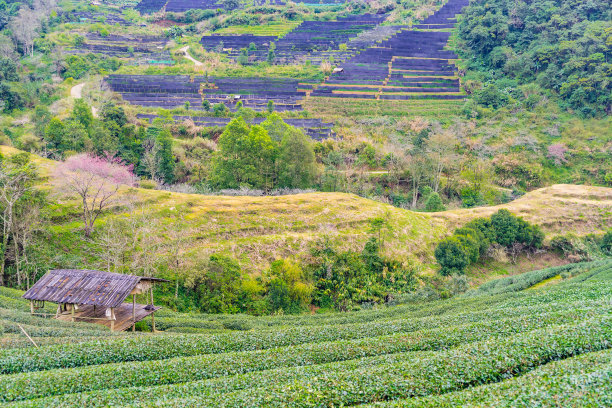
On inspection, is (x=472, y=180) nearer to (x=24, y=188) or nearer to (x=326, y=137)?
(x=326, y=137)

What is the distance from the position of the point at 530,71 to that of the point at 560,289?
55685 mm

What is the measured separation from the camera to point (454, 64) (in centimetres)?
7288

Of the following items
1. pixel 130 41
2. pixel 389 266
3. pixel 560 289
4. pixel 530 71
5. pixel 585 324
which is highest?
pixel 130 41

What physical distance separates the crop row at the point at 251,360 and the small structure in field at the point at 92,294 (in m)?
5.02

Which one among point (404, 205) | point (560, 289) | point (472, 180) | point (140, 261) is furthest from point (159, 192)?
point (472, 180)

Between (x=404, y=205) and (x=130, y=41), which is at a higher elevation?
(x=130, y=41)

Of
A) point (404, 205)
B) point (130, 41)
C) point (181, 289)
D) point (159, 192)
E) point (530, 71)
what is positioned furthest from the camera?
point (130, 41)

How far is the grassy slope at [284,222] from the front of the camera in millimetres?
28812

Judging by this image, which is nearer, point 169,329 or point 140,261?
point 169,329

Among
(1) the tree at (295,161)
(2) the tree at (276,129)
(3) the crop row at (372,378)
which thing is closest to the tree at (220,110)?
(2) the tree at (276,129)

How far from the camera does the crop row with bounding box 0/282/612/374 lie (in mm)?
13352

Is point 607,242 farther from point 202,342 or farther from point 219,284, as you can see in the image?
point 202,342

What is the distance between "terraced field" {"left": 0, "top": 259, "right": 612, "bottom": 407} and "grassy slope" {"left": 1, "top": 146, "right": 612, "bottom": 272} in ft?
39.6

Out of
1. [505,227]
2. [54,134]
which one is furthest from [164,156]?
A: [505,227]
